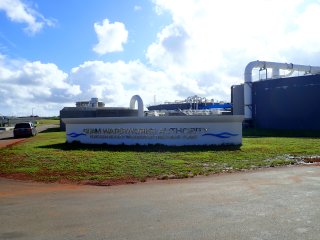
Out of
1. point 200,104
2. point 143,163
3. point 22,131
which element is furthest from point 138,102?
point 200,104

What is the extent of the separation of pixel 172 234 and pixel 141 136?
18416 millimetres

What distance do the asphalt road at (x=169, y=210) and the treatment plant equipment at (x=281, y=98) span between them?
34.2 meters

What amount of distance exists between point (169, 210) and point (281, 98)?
4196 centimetres

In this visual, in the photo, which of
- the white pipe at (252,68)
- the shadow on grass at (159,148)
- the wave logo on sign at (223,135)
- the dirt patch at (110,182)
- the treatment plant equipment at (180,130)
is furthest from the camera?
the white pipe at (252,68)

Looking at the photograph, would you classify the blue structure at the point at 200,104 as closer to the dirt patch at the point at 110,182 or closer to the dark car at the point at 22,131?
the dark car at the point at 22,131

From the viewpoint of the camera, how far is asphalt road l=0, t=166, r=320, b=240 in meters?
6.91

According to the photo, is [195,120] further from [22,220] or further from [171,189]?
[22,220]

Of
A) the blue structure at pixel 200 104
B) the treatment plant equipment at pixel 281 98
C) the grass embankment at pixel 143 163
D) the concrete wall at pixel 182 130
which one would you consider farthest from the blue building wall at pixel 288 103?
the grass embankment at pixel 143 163

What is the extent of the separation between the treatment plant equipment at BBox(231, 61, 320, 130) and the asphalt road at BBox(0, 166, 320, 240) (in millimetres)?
34160

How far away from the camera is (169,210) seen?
28.2 ft

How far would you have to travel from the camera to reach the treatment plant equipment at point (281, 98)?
45125 millimetres

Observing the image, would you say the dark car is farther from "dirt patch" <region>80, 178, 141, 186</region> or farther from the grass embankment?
"dirt patch" <region>80, 178, 141, 186</region>

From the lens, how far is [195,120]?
79.4 feet

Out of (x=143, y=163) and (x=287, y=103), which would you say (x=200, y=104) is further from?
(x=143, y=163)
